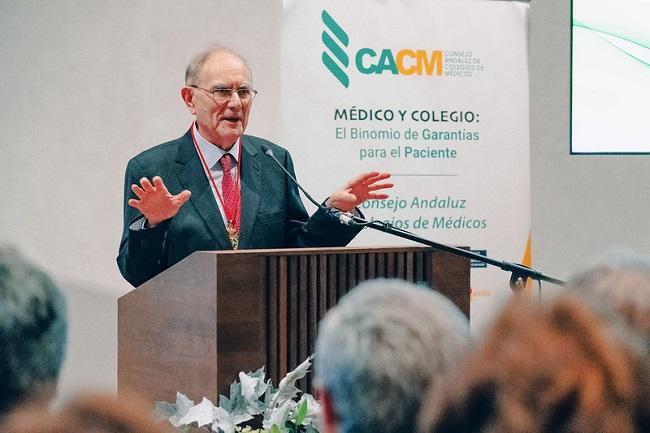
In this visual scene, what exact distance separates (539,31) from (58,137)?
2864 mm

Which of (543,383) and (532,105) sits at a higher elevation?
(532,105)

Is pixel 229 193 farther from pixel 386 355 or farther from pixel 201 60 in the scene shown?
pixel 386 355

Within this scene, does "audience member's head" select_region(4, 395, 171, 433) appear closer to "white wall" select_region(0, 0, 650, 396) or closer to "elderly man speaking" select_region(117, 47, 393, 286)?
"elderly man speaking" select_region(117, 47, 393, 286)

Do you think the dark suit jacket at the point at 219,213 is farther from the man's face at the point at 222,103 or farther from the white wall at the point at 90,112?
the white wall at the point at 90,112

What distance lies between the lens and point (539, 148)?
609cm

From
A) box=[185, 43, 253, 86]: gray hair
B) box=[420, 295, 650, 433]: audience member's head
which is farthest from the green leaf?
box=[185, 43, 253, 86]: gray hair

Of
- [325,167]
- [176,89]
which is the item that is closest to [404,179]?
[325,167]

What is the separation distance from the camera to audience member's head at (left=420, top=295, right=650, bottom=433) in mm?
748

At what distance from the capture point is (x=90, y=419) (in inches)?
27.4

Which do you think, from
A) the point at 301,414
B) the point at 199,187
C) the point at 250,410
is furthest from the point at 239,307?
the point at 199,187

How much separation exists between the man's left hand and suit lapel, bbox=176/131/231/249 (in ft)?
1.39

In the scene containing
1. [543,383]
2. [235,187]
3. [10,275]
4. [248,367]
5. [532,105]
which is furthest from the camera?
[532,105]

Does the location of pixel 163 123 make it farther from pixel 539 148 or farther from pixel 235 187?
pixel 539 148

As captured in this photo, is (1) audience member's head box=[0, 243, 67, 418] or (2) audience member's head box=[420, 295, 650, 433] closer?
(2) audience member's head box=[420, 295, 650, 433]
